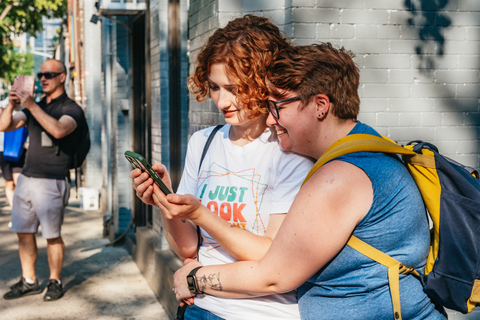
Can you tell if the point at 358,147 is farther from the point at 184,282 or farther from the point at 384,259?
the point at 184,282

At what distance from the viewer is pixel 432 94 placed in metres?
Answer: 3.81

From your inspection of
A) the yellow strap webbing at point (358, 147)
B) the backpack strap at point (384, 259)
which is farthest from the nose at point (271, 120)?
the backpack strap at point (384, 259)

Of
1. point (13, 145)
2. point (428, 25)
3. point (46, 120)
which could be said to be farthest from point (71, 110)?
point (428, 25)

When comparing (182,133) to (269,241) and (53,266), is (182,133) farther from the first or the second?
(269,241)

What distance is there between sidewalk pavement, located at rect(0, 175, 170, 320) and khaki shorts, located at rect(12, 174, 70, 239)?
0.71m

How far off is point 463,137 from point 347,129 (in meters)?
2.31

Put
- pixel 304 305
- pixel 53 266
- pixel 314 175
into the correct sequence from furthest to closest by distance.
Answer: pixel 53 266 → pixel 304 305 → pixel 314 175

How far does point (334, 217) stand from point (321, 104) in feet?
1.30

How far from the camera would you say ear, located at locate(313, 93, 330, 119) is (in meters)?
1.81

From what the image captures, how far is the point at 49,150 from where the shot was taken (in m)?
5.58

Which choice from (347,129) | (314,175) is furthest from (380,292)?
Answer: (347,129)

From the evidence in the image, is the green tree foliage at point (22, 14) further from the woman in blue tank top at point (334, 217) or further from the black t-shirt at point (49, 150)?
the woman in blue tank top at point (334, 217)

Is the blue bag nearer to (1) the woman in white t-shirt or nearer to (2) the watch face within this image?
(1) the woman in white t-shirt

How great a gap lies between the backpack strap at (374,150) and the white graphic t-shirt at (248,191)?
0.88 ft
